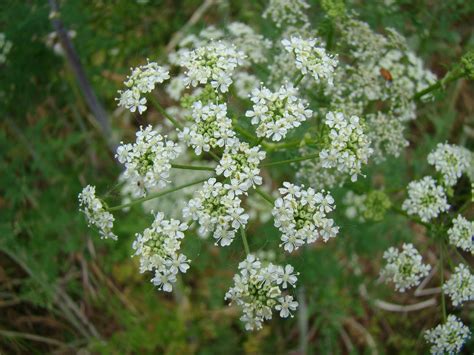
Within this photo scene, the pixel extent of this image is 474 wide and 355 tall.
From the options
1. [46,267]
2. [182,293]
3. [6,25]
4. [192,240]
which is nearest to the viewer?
[192,240]

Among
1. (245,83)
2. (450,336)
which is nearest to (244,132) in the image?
(245,83)

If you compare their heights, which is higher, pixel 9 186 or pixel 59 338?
pixel 9 186

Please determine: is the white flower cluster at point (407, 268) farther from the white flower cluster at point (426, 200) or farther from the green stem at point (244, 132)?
the green stem at point (244, 132)

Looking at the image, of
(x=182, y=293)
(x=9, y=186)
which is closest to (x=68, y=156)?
(x=9, y=186)

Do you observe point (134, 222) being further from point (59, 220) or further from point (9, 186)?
point (9, 186)

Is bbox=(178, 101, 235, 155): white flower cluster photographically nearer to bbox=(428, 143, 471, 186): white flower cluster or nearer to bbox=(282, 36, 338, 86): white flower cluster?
bbox=(282, 36, 338, 86): white flower cluster

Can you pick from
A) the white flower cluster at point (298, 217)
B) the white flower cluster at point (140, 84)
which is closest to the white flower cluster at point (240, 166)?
the white flower cluster at point (298, 217)
